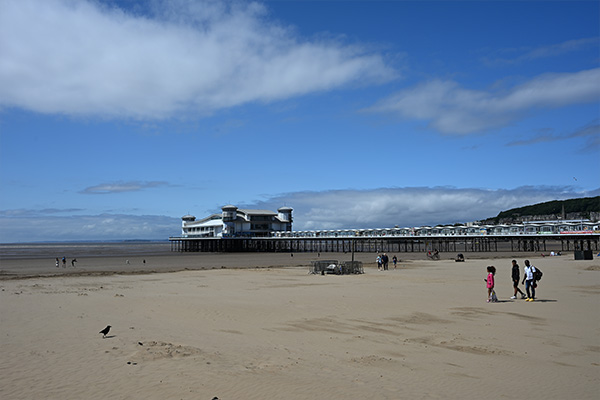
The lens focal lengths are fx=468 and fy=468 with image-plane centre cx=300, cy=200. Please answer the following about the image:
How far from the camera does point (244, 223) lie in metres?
95.4

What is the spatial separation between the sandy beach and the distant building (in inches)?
3037

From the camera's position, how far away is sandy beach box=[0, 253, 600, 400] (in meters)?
6.92

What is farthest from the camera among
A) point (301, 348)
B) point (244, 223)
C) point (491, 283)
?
point (244, 223)

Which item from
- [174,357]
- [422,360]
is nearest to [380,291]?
[422,360]

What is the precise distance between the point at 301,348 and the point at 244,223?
86.9 meters

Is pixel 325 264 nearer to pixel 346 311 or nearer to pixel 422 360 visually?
pixel 346 311

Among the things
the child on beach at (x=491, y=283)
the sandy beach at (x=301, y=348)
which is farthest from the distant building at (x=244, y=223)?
the child on beach at (x=491, y=283)

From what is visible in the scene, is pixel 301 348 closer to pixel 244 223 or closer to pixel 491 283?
pixel 491 283

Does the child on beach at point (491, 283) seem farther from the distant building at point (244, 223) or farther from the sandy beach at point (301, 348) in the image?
the distant building at point (244, 223)

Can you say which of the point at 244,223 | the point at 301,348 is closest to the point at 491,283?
the point at 301,348

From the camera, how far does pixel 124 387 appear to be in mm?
6879

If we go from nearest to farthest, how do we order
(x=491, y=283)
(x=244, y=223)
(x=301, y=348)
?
(x=301, y=348) → (x=491, y=283) → (x=244, y=223)

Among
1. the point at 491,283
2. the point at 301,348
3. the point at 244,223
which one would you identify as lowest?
the point at 301,348

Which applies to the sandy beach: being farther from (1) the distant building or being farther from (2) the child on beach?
(1) the distant building
